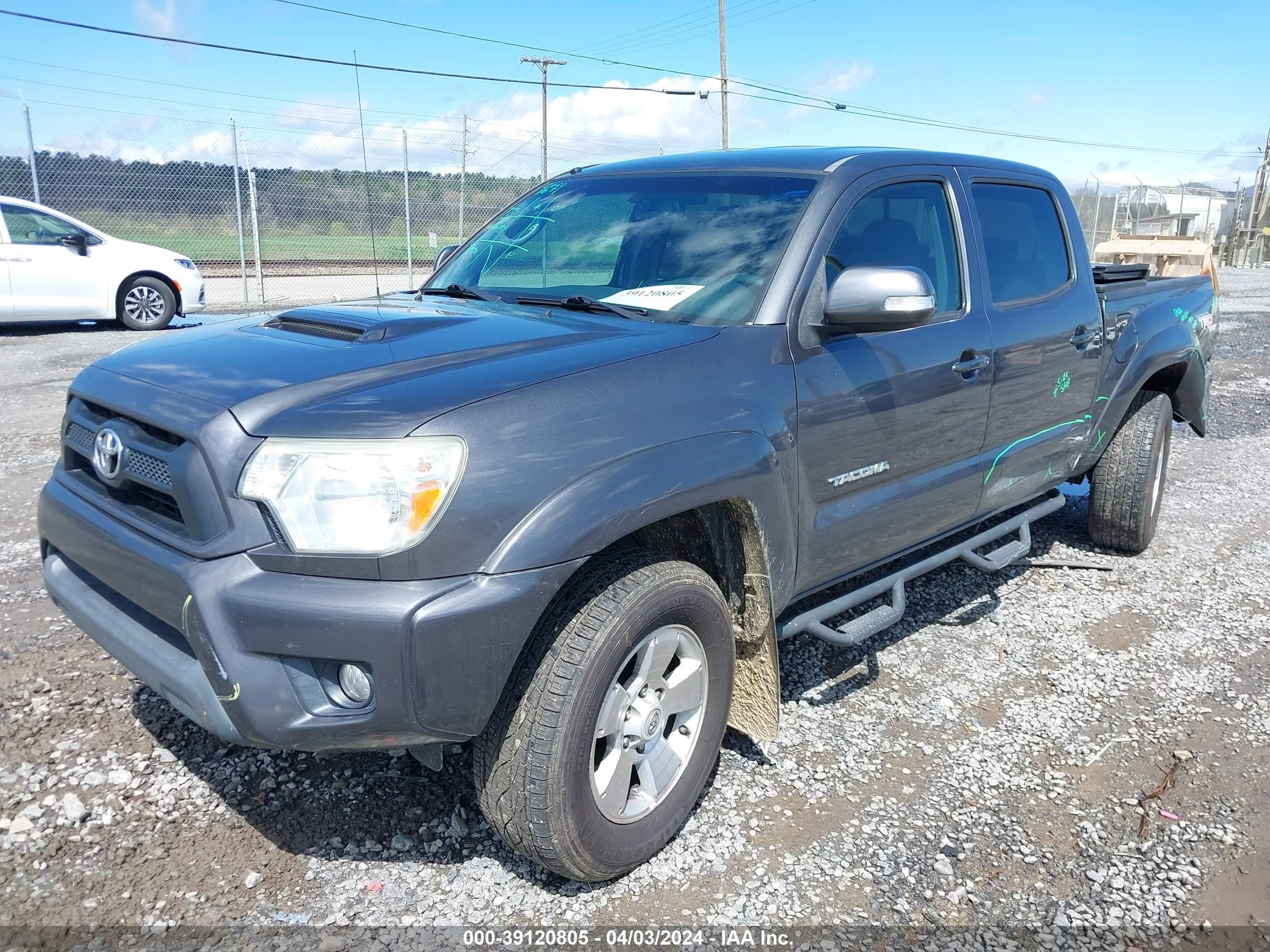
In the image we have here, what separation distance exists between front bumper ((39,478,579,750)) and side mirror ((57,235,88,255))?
36.4ft

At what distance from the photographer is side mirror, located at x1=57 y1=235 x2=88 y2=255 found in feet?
37.6

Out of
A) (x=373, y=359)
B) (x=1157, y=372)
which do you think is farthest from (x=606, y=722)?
(x=1157, y=372)

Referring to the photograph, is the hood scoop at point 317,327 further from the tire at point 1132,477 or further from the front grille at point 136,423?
the tire at point 1132,477

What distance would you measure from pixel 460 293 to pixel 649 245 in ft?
2.38

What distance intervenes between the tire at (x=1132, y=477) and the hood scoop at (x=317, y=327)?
3860 mm

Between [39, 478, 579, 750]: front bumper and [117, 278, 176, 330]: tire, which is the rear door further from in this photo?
[117, 278, 176, 330]: tire

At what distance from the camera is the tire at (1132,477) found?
4902 millimetres

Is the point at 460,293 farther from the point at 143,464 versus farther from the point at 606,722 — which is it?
the point at 606,722

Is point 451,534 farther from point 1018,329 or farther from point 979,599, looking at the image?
point 979,599

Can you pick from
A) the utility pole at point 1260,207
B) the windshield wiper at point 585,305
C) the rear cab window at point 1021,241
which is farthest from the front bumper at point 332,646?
the utility pole at point 1260,207

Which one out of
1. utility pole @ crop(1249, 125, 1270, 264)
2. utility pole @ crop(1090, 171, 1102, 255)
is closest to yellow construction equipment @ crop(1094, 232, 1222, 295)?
utility pole @ crop(1090, 171, 1102, 255)

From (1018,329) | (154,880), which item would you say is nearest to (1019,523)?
(1018,329)

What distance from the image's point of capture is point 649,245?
3.33 m

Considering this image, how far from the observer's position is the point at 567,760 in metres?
2.28
